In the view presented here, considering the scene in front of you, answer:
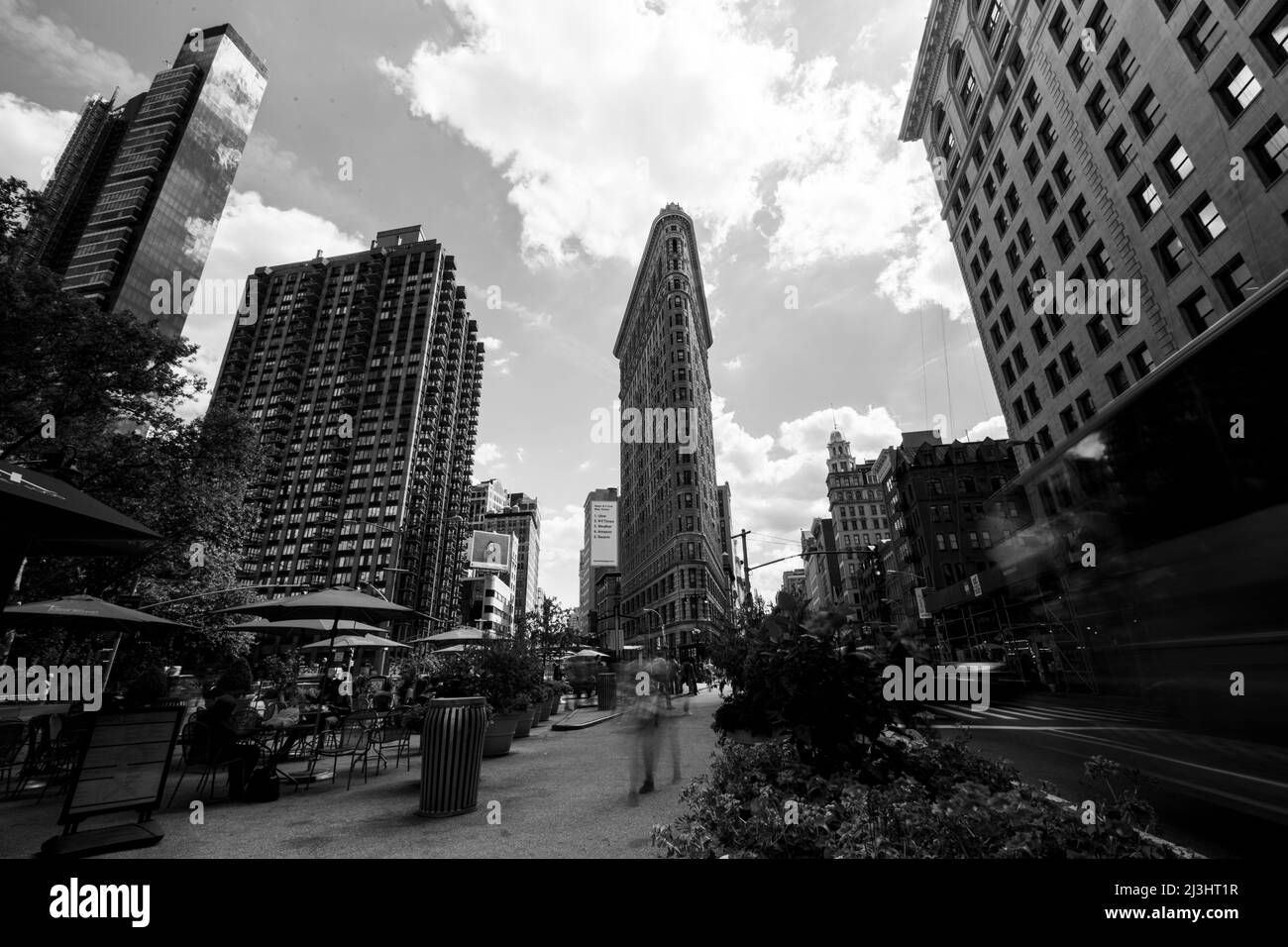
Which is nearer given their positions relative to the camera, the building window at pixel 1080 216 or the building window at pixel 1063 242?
the building window at pixel 1080 216

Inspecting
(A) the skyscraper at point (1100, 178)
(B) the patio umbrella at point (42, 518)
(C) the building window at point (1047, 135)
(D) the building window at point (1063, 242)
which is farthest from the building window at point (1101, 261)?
(B) the patio umbrella at point (42, 518)

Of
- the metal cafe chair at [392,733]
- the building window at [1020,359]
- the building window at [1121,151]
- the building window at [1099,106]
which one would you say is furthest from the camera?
the building window at [1020,359]

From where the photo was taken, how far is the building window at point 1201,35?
776 inches

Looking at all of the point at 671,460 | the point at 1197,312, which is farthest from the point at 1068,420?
the point at 671,460

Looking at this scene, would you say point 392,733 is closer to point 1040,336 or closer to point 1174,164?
point 1174,164

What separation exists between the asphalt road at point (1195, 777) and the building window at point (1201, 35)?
27.1 m

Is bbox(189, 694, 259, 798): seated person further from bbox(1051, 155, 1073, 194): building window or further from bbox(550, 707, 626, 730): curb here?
bbox(1051, 155, 1073, 194): building window

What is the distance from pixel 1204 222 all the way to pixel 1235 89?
178 inches

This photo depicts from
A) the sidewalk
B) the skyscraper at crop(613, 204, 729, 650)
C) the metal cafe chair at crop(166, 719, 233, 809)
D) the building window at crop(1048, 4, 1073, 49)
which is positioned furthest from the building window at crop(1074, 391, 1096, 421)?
the skyscraper at crop(613, 204, 729, 650)

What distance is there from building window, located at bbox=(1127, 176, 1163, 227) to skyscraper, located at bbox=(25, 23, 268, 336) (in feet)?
367

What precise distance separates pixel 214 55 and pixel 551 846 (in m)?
168

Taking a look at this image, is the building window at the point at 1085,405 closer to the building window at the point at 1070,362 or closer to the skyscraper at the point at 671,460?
the building window at the point at 1070,362
